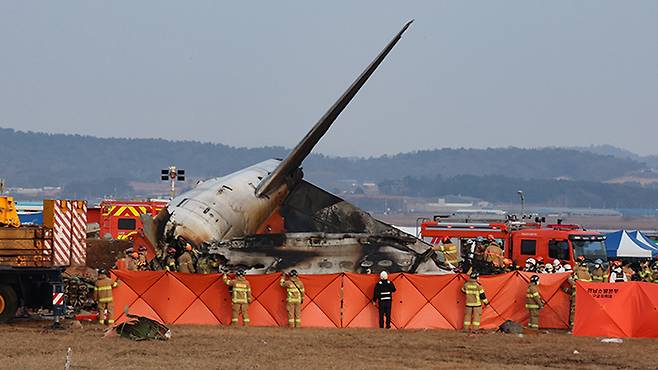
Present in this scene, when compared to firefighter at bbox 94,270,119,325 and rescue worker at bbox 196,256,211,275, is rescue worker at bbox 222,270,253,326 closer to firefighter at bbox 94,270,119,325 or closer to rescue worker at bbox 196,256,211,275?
rescue worker at bbox 196,256,211,275

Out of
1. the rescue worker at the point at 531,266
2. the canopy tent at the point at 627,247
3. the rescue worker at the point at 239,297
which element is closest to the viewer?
the rescue worker at the point at 239,297

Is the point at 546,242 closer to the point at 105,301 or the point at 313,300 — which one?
the point at 313,300

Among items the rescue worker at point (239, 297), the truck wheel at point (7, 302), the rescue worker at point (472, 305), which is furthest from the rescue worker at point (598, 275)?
the truck wheel at point (7, 302)

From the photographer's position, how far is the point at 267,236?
104ft

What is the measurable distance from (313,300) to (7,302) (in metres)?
7.66

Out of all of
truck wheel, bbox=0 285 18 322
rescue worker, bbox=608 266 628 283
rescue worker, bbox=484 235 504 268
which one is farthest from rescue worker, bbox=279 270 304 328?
rescue worker, bbox=608 266 628 283

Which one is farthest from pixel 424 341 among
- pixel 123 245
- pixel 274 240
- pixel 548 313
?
pixel 123 245

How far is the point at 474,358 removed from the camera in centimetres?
2233

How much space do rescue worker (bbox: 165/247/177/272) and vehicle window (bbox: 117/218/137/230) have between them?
22467 millimetres

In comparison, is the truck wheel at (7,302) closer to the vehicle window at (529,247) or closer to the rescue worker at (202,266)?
the rescue worker at (202,266)

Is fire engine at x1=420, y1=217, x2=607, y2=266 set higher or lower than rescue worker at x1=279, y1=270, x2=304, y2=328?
higher

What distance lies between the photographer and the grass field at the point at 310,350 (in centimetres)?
2102

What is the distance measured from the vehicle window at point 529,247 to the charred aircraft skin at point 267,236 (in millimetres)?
4637

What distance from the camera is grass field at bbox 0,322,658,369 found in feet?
68.9
